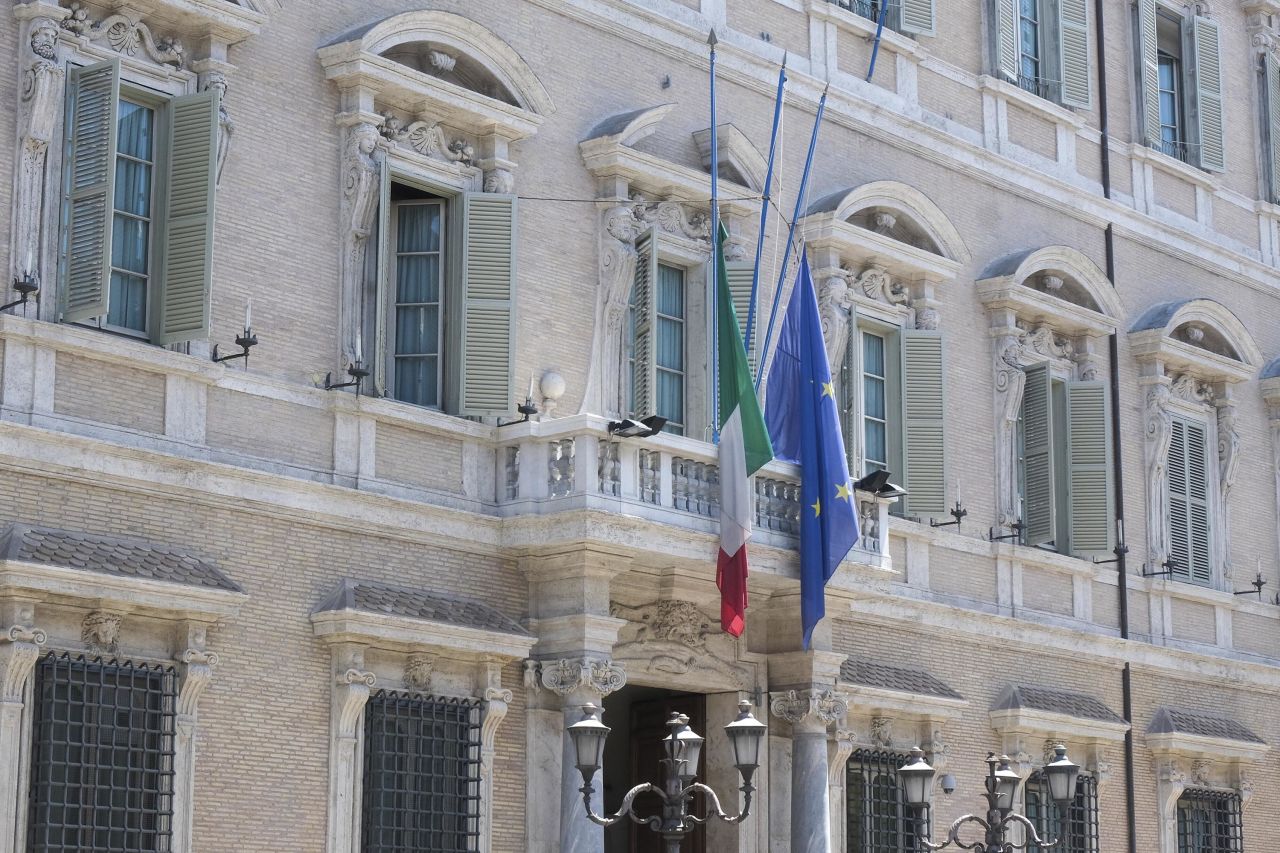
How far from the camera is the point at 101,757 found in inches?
581

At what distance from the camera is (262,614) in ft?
52.0

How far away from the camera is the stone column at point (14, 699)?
14.1 m

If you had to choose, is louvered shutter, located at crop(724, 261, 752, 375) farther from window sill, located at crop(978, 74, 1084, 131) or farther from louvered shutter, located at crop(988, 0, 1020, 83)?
louvered shutter, located at crop(988, 0, 1020, 83)

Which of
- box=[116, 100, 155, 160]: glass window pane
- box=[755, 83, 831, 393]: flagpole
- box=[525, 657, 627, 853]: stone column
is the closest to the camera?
box=[116, 100, 155, 160]: glass window pane

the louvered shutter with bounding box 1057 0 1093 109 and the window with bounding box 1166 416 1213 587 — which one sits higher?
the louvered shutter with bounding box 1057 0 1093 109

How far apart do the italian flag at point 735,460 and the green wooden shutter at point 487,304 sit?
1593 mm

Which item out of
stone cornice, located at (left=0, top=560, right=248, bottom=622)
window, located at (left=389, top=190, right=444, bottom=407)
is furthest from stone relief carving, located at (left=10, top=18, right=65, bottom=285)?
window, located at (left=389, top=190, right=444, bottom=407)

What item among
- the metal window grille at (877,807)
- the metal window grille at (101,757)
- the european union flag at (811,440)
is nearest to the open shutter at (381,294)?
the metal window grille at (101,757)

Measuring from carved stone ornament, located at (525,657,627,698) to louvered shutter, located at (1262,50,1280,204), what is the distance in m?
12.5

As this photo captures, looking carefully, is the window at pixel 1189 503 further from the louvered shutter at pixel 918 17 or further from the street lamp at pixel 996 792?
the street lamp at pixel 996 792

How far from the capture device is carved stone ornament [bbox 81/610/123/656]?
14766 millimetres

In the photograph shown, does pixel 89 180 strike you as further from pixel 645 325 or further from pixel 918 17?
pixel 918 17

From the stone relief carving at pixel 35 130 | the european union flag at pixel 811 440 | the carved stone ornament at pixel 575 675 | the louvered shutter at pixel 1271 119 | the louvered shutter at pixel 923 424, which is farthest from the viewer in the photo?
the louvered shutter at pixel 1271 119

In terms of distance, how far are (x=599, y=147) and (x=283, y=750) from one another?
5371 mm
